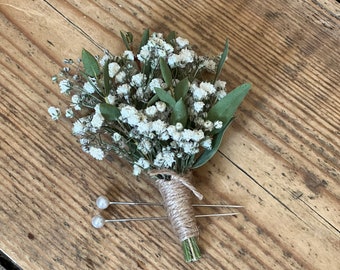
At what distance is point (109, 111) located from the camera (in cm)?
98

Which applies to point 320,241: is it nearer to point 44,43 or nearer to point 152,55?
point 152,55

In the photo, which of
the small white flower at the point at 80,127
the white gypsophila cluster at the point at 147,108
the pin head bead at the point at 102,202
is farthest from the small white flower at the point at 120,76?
the pin head bead at the point at 102,202

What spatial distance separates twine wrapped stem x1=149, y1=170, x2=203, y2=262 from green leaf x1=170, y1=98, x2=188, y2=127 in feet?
0.38

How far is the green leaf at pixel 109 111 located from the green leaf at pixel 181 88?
109 millimetres

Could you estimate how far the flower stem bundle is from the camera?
97cm

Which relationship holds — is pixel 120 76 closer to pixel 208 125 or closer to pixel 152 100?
pixel 152 100

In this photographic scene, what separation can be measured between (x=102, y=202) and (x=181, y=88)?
28 centimetres

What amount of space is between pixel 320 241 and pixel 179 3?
0.57m

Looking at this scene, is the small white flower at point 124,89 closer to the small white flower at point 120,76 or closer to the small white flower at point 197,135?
the small white flower at point 120,76

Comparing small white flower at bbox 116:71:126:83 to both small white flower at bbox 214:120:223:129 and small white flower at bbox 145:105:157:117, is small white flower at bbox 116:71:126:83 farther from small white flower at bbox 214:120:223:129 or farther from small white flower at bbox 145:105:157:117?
small white flower at bbox 214:120:223:129

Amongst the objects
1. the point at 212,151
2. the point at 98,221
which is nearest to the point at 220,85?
the point at 212,151

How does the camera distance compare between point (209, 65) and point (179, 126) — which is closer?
point (179, 126)

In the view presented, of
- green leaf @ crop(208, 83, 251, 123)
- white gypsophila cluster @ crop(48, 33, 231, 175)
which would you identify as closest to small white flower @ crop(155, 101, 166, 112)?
white gypsophila cluster @ crop(48, 33, 231, 175)

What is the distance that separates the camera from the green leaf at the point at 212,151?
103 centimetres
